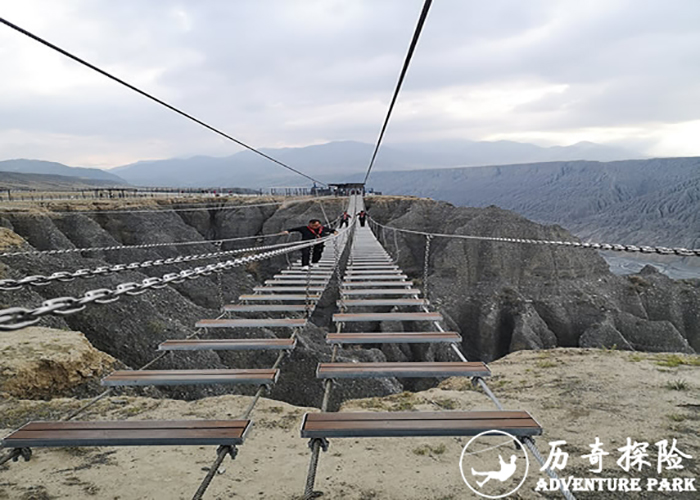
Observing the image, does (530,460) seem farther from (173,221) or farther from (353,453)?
(173,221)

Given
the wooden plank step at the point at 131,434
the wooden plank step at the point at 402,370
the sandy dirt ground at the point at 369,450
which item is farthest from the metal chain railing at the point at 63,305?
the sandy dirt ground at the point at 369,450

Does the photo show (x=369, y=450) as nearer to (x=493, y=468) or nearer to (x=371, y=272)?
(x=493, y=468)

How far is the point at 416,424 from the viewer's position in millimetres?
2232

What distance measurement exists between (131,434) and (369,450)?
1.79 meters

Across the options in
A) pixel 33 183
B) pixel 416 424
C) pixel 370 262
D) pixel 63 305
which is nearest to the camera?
pixel 63 305

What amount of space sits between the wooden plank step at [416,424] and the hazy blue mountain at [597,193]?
336ft

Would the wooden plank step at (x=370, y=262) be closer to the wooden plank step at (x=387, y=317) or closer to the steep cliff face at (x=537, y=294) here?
the wooden plank step at (x=387, y=317)

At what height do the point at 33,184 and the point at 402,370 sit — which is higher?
the point at 33,184

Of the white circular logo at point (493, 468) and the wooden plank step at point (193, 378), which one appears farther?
the wooden plank step at point (193, 378)

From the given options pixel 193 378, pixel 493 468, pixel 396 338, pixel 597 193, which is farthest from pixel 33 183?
pixel 597 193

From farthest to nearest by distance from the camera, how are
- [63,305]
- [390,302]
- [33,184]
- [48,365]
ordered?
1. [33,184]
2. [390,302]
3. [48,365]
4. [63,305]

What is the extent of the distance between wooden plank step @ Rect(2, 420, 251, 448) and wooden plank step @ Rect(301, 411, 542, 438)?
44 cm

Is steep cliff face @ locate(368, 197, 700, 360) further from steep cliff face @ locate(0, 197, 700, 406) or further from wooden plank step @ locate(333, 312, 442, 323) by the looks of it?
wooden plank step @ locate(333, 312, 442, 323)

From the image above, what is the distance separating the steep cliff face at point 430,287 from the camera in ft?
28.7
